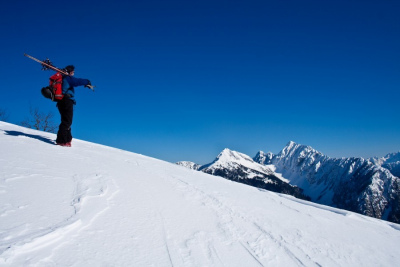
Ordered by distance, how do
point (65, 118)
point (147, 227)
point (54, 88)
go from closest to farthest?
point (147, 227) → point (54, 88) → point (65, 118)

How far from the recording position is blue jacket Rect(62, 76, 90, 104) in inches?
310

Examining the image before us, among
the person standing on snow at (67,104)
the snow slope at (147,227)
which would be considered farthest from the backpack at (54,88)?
the snow slope at (147,227)

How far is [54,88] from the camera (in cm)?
770

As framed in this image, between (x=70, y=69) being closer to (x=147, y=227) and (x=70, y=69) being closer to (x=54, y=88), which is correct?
(x=54, y=88)

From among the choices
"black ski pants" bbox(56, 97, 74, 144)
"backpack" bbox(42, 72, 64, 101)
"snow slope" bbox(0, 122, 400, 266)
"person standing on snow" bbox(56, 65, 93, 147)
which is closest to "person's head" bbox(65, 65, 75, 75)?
"person standing on snow" bbox(56, 65, 93, 147)

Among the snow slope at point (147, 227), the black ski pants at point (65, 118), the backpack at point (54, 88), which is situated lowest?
the snow slope at point (147, 227)

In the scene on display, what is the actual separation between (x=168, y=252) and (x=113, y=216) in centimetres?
106

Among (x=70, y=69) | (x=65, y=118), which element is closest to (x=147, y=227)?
(x=65, y=118)

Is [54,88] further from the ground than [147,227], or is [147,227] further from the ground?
[54,88]

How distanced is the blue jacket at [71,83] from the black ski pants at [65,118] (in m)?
0.23

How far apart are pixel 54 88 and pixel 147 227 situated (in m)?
7.23

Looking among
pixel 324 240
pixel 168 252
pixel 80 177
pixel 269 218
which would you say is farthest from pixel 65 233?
pixel 324 240

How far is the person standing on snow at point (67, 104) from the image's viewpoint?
309 inches

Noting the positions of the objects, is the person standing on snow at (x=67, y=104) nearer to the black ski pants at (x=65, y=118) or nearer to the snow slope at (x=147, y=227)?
the black ski pants at (x=65, y=118)
